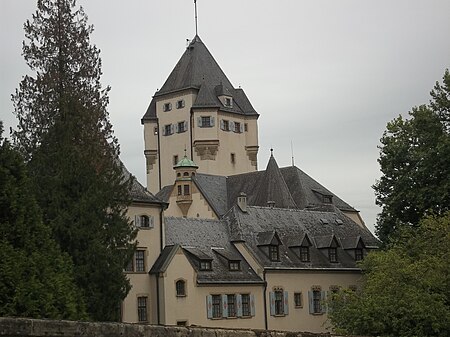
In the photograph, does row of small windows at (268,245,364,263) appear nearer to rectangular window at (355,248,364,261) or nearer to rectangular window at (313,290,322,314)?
rectangular window at (355,248,364,261)

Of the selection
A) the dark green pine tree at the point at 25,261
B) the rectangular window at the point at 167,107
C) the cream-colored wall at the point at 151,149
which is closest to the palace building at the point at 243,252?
the cream-colored wall at the point at 151,149

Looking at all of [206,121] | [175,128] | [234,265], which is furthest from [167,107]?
[234,265]

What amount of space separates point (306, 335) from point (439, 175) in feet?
113

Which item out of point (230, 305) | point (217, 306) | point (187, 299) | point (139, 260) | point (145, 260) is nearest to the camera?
point (139, 260)

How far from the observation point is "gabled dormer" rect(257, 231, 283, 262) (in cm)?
4647

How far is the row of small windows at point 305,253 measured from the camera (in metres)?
46.6

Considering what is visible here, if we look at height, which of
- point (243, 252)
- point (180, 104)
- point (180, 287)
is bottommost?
point (180, 287)

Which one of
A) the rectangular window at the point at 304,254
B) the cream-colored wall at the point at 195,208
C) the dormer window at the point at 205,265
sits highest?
the cream-colored wall at the point at 195,208

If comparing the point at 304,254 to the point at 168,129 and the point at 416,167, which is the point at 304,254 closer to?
the point at 416,167

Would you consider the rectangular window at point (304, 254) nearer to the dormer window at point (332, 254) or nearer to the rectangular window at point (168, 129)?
the dormer window at point (332, 254)

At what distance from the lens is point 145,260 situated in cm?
4084

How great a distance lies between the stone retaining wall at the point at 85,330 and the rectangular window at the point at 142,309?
3027 cm

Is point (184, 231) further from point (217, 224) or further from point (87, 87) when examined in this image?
point (87, 87)

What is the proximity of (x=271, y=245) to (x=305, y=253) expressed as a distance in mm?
2793
